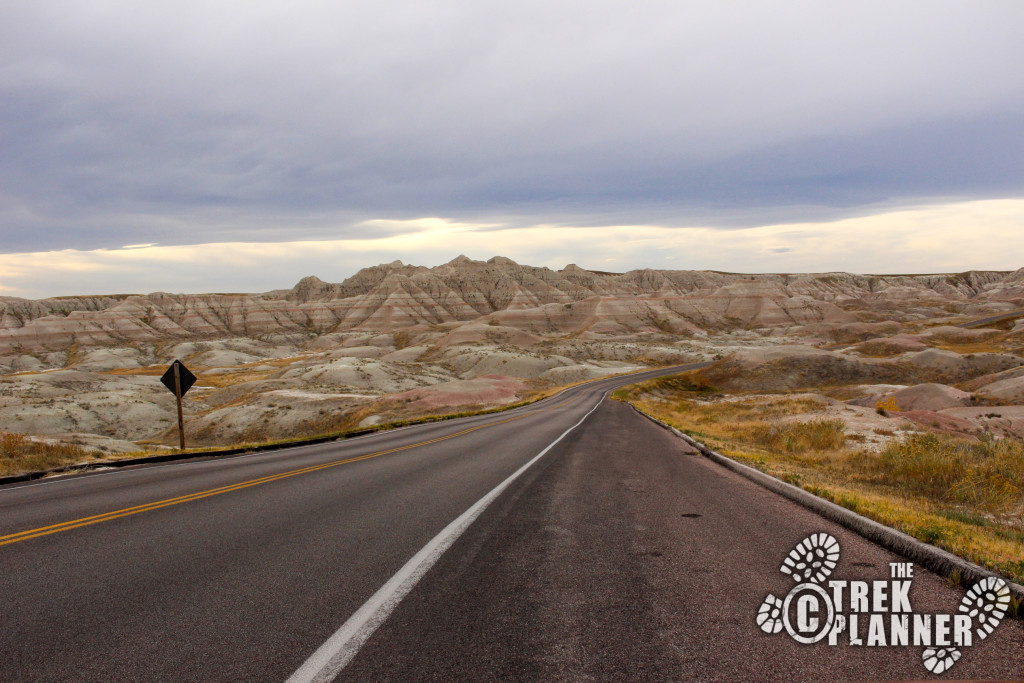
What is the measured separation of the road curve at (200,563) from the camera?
363 cm

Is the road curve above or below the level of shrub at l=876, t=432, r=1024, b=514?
above

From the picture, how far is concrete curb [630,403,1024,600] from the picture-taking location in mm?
4359

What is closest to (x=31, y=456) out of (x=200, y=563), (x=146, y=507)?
(x=146, y=507)

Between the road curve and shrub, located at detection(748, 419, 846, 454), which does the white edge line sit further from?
shrub, located at detection(748, 419, 846, 454)

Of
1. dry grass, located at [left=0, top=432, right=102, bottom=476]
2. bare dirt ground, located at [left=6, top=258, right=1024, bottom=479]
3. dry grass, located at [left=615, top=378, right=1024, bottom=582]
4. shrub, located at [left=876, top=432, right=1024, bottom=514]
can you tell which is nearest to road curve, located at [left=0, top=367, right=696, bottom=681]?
dry grass, located at [left=0, top=432, right=102, bottom=476]

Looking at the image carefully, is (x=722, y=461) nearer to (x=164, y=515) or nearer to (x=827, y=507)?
(x=827, y=507)

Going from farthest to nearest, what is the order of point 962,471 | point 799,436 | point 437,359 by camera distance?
point 437,359 < point 799,436 < point 962,471

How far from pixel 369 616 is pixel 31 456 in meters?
16.5

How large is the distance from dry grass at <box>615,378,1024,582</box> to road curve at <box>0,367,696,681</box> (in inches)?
215

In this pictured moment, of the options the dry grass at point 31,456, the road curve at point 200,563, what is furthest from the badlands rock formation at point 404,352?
the road curve at point 200,563

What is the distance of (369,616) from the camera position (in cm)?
406

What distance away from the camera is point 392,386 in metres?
69.4

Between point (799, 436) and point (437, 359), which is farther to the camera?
point (437, 359)

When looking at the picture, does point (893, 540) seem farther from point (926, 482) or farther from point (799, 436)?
point (799, 436)
